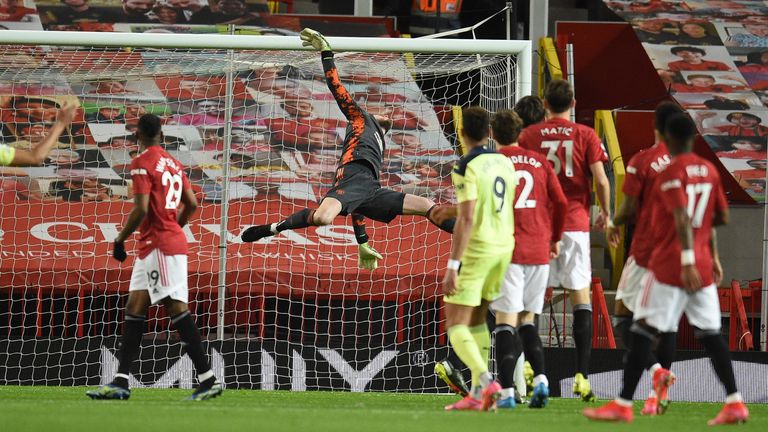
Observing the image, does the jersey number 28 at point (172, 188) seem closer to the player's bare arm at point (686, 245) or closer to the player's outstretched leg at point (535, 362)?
the player's outstretched leg at point (535, 362)

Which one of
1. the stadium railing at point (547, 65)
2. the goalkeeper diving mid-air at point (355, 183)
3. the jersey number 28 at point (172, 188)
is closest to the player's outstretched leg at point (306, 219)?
the goalkeeper diving mid-air at point (355, 183)

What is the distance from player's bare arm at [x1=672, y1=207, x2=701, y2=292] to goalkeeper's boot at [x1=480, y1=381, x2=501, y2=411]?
1242mm

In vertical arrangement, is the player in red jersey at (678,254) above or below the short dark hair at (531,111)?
below

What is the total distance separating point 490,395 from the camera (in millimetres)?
6355

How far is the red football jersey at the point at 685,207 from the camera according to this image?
5.73m

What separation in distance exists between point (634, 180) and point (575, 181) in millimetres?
1028

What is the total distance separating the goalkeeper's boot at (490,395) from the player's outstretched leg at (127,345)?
2.24m

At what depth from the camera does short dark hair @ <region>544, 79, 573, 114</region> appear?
24.4 feet

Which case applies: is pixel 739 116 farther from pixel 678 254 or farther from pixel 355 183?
pixel 678 254

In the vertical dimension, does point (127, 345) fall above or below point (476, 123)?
below

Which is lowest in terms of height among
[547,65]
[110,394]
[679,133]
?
[110,394]

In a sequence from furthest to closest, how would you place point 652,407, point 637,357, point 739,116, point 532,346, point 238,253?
1. point 739,116
2. point 238,253
3. point 532,346
4. point 652,407
5. point 637,357

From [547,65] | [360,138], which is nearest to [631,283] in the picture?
[360,138]

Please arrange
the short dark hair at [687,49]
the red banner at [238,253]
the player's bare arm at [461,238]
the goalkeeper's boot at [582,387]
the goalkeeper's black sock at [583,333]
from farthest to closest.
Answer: the short dark hair at [687,49], the red banner at [238,253], the goalkeeper's black sock at [583,333], the goalkeeper's boot at [582,387], the player's bare arm at [461,238]
